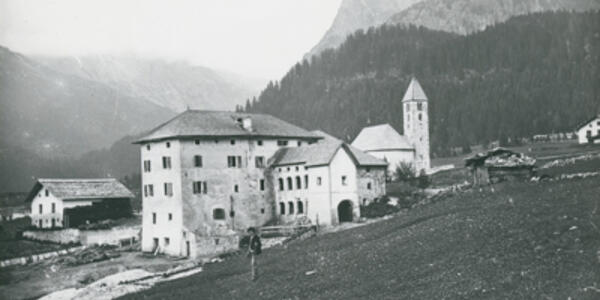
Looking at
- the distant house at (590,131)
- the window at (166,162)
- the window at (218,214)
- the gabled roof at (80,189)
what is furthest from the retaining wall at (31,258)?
the distant house at (590,131)

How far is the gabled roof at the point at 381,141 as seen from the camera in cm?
9162

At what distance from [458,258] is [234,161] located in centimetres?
4224

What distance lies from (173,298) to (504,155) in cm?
2655

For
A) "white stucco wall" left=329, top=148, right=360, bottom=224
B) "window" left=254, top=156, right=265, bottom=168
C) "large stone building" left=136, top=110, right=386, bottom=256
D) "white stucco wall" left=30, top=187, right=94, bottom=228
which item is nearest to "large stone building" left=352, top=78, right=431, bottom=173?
"large stone building" left=136, top=110, right=386, bottom=256

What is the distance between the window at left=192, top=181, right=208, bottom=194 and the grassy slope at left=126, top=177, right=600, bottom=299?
22506 millimetres

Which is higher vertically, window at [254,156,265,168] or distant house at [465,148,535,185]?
window at [254,156,265,168]

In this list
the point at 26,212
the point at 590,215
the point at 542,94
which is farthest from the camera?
the point at 542,94

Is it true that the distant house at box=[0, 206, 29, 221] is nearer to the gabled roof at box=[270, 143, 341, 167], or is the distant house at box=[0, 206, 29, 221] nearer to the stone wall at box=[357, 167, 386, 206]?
the gabled roof at box=[270, 143, 341, 167]

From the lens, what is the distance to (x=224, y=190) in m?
61.1

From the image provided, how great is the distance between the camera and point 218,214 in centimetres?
6038

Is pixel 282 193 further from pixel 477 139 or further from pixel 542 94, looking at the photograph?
pixel 542 94

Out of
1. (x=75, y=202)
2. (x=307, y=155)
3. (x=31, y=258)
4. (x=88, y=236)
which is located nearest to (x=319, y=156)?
(x=307, y=155)

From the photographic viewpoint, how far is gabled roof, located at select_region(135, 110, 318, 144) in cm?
6022

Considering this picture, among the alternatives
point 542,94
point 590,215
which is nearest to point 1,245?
point 590,215
